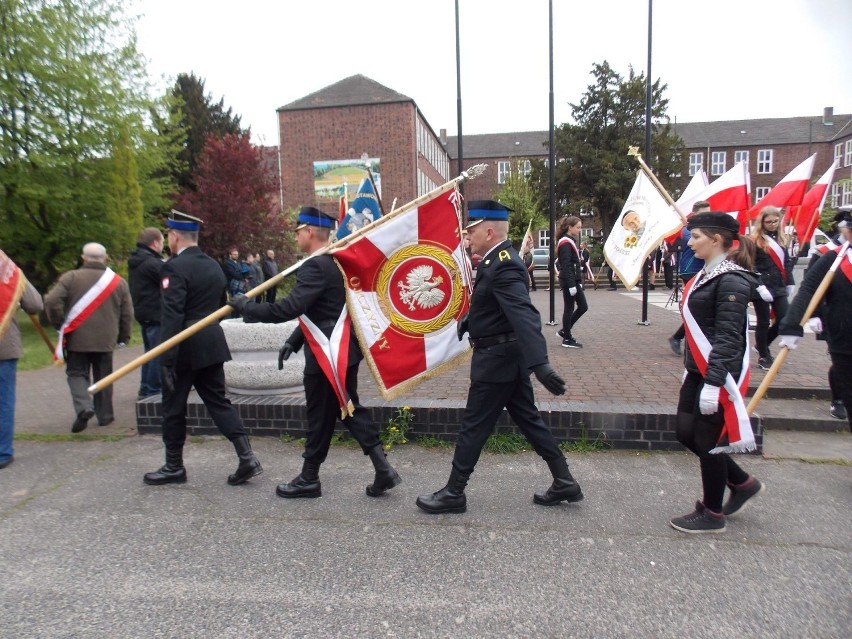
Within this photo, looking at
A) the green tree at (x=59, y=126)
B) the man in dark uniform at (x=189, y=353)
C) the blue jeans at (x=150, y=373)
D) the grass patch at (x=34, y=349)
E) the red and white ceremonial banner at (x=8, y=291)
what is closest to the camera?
the man in dark uniform at (x=189, y=353)

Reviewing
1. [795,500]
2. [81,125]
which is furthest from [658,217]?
[81,125]

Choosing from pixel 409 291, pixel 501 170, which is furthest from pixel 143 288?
pixel 501 170

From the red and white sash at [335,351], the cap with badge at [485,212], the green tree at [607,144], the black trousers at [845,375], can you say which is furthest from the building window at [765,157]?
the red and white sash at [335,351]

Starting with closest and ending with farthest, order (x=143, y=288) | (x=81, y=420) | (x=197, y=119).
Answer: (x=81, y=420) → (x=143, y=288) → (x=197, y=119)

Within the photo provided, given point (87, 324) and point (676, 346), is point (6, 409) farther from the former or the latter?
point (676, 346)

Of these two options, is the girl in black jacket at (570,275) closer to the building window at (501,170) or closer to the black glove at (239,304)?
the black glove at (239,304)

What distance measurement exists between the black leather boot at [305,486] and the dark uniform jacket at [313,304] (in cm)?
71

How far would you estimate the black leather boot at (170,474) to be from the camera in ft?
14.5

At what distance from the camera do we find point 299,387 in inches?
248

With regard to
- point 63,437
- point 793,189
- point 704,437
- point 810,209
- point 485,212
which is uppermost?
point 793,189

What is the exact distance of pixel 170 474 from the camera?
4.44 m

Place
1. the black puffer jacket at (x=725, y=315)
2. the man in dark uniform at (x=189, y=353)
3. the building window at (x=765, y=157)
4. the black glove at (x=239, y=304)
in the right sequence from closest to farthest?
the black puffer jacket at (x=725, y=315) < the black glove at (x=239, y=304) < the man in dark uniform at (x=189, y=353) < the building window at (x=765, y=157)

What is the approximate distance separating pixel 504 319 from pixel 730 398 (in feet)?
4.47

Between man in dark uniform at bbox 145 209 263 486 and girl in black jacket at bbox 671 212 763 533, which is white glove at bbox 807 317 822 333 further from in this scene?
man in dark uniform at bbox 145 209 263 486
